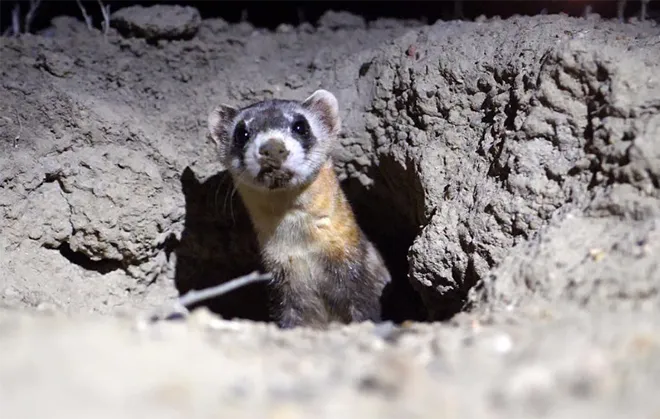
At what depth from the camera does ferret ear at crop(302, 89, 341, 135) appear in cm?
467

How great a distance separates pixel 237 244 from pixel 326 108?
1.53m

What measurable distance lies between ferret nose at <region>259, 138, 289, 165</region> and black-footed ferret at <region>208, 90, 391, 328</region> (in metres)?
0.27

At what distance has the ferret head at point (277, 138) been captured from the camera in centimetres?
401

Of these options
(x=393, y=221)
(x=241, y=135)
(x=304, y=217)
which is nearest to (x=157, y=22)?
(x=241, y=135)

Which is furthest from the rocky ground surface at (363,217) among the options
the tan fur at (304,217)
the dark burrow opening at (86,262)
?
the tan fur at (304,217)

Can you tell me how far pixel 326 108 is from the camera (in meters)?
4.71

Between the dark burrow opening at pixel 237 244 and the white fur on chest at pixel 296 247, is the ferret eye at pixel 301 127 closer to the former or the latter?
the white fur on chest at pixel 296 247

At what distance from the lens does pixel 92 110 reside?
4672 millimetres

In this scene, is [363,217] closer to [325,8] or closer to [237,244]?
[237,244]

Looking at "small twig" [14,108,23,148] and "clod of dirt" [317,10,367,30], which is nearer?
"small twig" [14,108,23,148]

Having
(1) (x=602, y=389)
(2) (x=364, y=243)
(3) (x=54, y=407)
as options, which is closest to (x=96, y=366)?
(3) (x=54, y=407)

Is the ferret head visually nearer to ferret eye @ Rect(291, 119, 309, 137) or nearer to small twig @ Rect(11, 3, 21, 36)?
ferret eye @ Rect(291, 119, 309, 137)

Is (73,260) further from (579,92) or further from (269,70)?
(579,92)

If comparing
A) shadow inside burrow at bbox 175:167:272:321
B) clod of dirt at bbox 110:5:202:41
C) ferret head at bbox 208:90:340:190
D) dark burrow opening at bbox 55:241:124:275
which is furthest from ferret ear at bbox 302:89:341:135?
dark burrow opening at bbox 55:241:124:275
